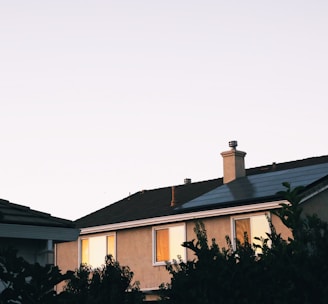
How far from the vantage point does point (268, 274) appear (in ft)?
27.6

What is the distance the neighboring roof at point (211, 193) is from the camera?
1065 inches

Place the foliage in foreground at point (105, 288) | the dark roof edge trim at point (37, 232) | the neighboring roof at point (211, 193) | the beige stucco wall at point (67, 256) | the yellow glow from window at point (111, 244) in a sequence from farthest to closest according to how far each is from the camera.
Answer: the beige stucco wall at point (67, 256) < the yellow glow from window at point (111, 244) < the neighboring roof at point (211, 193) < the dark roof edge trim at point (37, 232) < the foliage in foreground at point (105, 288)

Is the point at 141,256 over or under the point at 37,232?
over

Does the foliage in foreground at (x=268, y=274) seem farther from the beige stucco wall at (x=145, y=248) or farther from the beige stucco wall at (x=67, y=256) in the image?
the beige stucco wall at (x=67, y=256)

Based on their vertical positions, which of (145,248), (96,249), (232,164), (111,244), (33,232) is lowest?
(33,232)

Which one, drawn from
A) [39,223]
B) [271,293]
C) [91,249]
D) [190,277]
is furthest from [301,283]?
[91,249]

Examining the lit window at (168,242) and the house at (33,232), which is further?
the lit window at (168,242)

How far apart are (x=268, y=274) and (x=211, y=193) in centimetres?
2098

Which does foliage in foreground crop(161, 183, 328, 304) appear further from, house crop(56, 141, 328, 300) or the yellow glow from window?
the yellow glow from window

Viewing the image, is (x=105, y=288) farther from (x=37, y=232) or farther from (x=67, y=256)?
(x=67, y=256)

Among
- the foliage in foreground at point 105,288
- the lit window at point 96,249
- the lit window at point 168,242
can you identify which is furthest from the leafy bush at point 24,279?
the lit window at point 96,249

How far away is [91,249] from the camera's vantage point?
32.9m

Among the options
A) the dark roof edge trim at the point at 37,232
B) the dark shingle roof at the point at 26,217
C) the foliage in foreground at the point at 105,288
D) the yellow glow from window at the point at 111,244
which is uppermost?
the yellow glow from window at the point at 111,244

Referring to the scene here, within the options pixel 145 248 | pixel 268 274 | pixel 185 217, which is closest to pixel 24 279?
pixel 268 274
